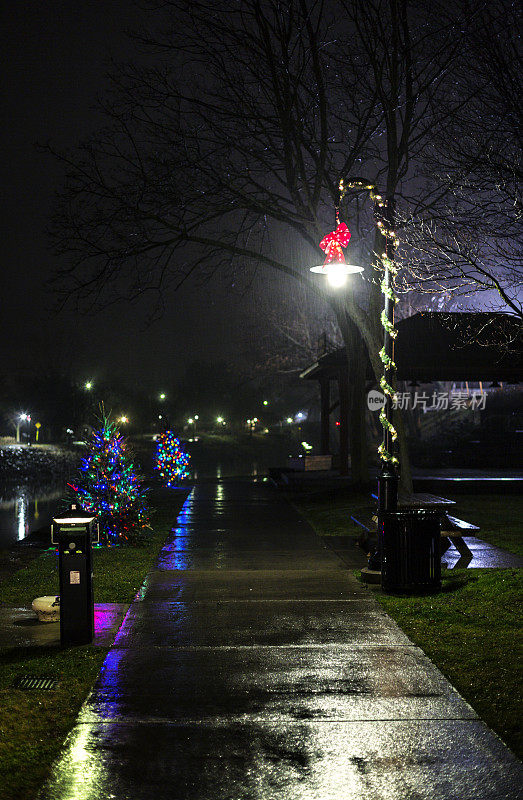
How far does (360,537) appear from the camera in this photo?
45.5 ft

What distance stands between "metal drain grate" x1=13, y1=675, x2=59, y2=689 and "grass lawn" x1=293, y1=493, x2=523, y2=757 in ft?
9.94

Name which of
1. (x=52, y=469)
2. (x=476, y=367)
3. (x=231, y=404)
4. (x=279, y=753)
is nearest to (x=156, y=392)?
(x=231, y=404)

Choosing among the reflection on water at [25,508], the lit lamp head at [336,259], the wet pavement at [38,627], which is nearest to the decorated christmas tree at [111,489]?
the reflection on water at [25,508]

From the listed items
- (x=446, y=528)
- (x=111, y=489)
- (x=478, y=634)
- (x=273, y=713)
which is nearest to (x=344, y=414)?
(x=111, y=489)

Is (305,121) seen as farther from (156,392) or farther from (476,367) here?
(156,392)

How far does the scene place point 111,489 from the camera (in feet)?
44.8

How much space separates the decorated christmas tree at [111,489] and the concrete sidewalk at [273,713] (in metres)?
4.28

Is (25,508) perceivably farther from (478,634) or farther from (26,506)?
(478,634)

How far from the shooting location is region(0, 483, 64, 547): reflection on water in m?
19.9

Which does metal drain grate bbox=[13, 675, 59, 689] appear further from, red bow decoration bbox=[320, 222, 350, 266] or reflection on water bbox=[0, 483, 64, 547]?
reflection on water bbox=[0, 483, 64, 547]

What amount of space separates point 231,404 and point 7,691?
12087cm

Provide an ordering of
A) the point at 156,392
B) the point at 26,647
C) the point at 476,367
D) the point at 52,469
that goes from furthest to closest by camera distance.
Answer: the point at 156,392 < the point at 52,469 < the point at 476,367 < the point at 26,647

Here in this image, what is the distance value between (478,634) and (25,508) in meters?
21.2

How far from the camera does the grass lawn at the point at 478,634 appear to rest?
566cm
